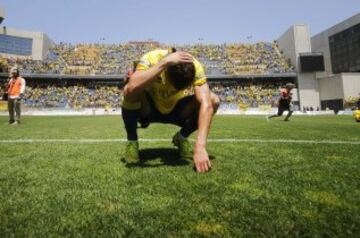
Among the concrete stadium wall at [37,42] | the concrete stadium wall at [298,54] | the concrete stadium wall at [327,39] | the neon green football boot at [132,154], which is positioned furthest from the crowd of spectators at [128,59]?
the neon green football boot at [132,154]

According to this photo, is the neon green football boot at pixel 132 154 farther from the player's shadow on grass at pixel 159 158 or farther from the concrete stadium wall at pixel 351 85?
the concrete stadium wall at pixel 351 85

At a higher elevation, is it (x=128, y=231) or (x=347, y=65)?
(x=347, y=65)

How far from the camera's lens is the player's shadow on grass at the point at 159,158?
4008 mm

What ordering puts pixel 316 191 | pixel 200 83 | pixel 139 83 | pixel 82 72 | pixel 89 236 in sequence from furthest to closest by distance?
1. pixel 82 72
2. pixel 200 83
3. pixel 139 83
4. pixel 316 191
5. pixel 89 236

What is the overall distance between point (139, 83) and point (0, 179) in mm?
1671

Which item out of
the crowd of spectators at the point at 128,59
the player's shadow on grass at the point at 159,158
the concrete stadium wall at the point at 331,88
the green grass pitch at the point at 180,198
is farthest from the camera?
the crowd of spectators at the point at 128,59

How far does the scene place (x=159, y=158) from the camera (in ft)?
14.7

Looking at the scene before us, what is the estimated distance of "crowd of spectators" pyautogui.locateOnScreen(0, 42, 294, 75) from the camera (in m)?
55.8

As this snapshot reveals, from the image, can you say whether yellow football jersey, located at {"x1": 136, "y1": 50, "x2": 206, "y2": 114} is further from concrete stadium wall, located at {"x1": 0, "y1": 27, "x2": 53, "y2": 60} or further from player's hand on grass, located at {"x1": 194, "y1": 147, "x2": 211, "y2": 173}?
concrete stadium wall, located at {"x1": 0, "y1": 27, "x2": 53, "y2": 60}

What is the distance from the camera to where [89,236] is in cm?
185

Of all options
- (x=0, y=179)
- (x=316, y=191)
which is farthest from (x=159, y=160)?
(x=316, y=191)

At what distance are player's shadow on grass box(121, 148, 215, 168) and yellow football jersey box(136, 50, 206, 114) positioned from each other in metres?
0.63

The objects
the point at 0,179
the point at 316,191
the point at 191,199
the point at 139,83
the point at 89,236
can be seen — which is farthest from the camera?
the point at 139,83

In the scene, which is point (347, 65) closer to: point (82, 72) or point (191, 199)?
point (82, 72)
